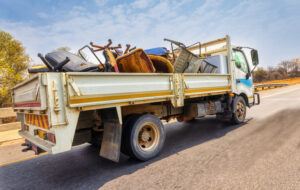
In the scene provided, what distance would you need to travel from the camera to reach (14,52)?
1720 centimetres

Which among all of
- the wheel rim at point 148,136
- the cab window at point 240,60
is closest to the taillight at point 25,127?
the wheel rim at point 148,136

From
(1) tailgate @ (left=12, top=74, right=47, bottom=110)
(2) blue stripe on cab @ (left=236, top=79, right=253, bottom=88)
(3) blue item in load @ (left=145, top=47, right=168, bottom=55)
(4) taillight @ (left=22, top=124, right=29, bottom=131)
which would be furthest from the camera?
(2) blue stripe on cab @ (left=236, top=79, right=253, bottom=88)

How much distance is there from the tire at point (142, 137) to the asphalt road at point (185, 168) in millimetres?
190

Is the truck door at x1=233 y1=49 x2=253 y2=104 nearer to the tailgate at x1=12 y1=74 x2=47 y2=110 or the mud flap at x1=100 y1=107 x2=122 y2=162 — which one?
the mud flap at x1=100 y1=107 x2=122 y2=162

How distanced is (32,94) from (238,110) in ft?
18.7

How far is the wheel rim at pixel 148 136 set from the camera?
11.7ft

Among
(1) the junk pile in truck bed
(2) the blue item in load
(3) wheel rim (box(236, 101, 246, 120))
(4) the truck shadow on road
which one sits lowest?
(4) the truck shadow on road

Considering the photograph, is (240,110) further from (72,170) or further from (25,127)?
(25,127)

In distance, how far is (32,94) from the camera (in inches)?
110

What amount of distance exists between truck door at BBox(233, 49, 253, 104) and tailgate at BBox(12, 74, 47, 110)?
5.38 meters

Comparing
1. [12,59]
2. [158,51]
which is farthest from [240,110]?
[12,59]

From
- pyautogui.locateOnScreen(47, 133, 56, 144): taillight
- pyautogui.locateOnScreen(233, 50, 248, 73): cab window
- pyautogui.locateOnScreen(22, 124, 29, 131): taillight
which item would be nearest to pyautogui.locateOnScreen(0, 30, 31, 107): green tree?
pyautogui.locateOnScreen(22, 124, 29, 131): taillight

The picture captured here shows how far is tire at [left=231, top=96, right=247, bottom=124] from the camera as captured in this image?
19.0 ft

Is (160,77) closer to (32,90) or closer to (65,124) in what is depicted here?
(65,124)
